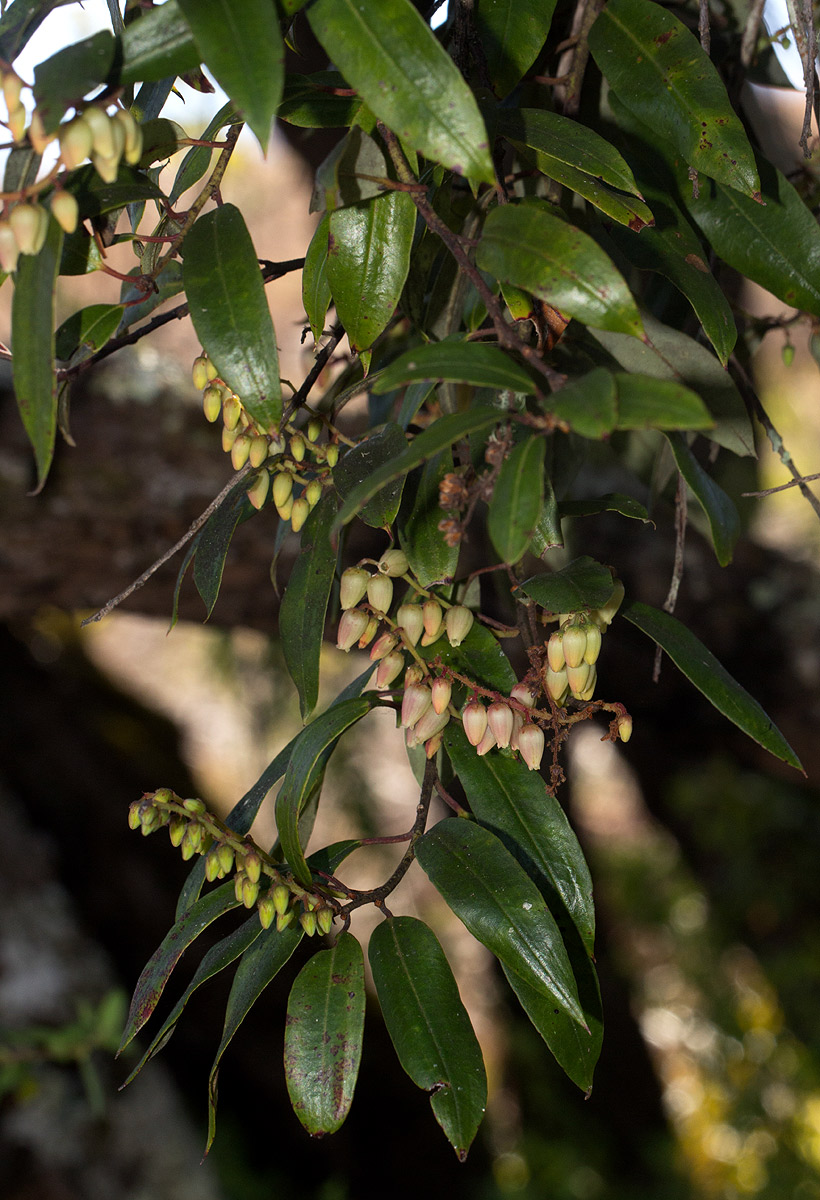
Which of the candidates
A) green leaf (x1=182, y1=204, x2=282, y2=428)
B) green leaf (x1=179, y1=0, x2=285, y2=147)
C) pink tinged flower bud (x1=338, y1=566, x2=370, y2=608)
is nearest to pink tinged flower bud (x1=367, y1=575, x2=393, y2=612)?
pink tinged flower bud (x1=338, y1=566, x2=370, y2=608)

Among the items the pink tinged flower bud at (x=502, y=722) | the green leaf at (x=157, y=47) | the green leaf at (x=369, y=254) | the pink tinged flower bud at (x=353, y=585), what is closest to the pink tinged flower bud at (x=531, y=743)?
the pink tinged flower bud at (x=502, y=722)

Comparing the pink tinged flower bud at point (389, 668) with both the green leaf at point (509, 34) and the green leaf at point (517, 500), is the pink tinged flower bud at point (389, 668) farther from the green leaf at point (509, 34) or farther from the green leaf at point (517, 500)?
the green leaf at point (509, 34)

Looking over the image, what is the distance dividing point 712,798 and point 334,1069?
3.16 m

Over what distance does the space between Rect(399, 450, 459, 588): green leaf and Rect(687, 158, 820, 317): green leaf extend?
23 centimetres

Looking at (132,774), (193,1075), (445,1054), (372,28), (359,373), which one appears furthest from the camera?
(132,774)

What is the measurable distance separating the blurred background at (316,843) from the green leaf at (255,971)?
0.16 metres

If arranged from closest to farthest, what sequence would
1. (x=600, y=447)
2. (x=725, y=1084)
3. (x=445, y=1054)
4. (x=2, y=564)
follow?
(x=445, y=1054), (x=600, y=447), (x=2, y=564), (x=725, y=1084)

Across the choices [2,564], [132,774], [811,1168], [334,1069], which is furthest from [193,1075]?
[334,1069]

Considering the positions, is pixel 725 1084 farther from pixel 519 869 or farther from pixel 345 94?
pixel 345 94

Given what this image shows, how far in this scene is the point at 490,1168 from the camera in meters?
2.61

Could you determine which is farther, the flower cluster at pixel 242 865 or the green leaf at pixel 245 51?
the flower cluster at pixel 242 865

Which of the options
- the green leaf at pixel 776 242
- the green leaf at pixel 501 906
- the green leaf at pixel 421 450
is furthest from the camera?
the green leaf at pixel 776 242

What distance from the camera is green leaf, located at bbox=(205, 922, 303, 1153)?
0.46 m

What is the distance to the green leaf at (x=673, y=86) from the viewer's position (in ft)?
1.50
